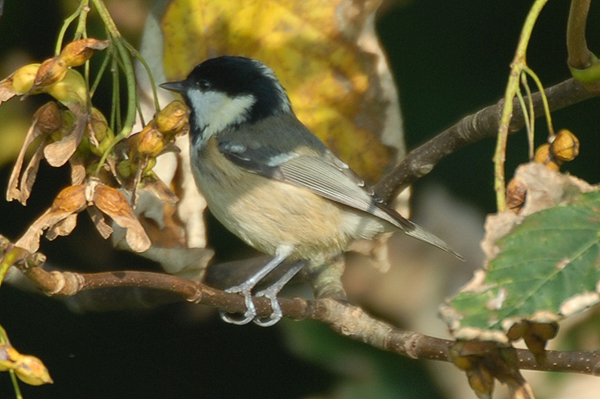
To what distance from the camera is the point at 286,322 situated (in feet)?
7.39

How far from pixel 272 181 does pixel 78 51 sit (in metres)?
1.07

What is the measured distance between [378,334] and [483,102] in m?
1.05

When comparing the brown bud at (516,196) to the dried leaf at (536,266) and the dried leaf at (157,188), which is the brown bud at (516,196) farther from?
the dried leaf at (157,188)

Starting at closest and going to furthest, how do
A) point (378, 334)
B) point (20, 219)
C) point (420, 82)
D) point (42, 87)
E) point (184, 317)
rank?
point (42, 87)
point (378, 334)
point (20, 219)
point (184, 317)
point (420, 82)

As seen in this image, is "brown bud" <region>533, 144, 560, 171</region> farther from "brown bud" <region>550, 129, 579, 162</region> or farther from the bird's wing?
the bird's wing

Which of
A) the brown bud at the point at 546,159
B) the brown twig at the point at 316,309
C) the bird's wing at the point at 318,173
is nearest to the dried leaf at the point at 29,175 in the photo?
the brown twig at the point at 316,309

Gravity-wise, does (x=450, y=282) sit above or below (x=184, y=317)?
above

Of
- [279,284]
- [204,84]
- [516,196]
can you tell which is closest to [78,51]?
[516,196]

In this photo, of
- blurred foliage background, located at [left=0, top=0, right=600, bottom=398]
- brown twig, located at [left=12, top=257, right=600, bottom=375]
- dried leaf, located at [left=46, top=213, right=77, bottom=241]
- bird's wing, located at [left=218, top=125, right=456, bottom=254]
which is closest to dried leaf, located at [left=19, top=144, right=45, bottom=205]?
dried leaf, located at [left=46, top=213, right=77, bottom=241]

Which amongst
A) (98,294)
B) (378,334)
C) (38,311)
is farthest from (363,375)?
(38,311)

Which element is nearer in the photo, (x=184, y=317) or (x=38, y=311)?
(x=38, y=311)

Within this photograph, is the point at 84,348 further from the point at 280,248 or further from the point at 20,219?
the point at 280,248

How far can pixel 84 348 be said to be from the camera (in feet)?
7.04

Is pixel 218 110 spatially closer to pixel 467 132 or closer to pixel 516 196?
pixel 467 132
